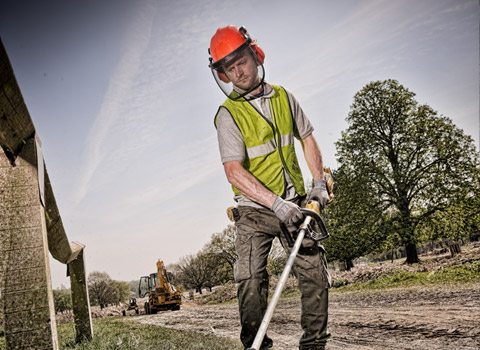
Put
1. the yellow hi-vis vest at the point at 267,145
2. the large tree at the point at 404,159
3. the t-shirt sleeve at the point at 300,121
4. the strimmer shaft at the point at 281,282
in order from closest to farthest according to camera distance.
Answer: the strimmer shaft at the point at 281,282, the yellow hi-vis vest at the point at 267,145, the t-shirt sleeve at the point at 300,121, the large tree at the point at 404,159

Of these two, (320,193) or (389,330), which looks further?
(389,330)

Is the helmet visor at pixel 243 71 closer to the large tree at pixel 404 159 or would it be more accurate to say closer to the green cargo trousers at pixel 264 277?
the green cargo trousers at pixel 264 277

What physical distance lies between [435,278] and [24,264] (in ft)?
37.8

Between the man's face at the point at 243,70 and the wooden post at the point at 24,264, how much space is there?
1672 mm

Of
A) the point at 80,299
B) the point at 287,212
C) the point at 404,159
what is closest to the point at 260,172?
the point at 287,212

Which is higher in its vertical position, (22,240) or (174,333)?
(22,240)

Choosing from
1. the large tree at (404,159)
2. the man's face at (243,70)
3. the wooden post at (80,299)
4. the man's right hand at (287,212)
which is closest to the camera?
the man's right hand at (287,212)

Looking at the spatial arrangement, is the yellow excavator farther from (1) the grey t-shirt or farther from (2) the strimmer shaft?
(2) the strimmer shaft

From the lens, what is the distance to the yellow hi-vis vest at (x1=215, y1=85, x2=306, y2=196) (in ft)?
8.79

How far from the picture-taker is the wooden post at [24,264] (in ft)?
6.77

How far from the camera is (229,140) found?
2.61 metres

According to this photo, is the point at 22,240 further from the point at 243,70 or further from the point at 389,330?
the point at 389,330

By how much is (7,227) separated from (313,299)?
2.15 metres

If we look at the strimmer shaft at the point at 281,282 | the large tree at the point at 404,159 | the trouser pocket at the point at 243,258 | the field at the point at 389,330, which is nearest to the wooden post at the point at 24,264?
the trouser pocket at the point at 243,258
